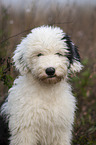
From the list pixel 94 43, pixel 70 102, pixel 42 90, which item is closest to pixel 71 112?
pixel 70 102

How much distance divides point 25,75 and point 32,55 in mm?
339

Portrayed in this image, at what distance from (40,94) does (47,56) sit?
1.65 ft

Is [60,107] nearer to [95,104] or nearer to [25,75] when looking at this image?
[25,75]

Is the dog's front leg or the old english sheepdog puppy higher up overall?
the old english sheepdog puppy

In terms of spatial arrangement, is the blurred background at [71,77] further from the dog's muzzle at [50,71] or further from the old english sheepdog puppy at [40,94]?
the dog's muzzle at [50,71]

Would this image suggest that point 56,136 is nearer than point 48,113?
No

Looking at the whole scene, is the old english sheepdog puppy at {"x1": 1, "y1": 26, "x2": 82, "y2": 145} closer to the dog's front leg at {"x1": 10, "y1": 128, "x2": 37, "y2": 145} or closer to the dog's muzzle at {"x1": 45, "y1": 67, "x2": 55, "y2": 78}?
the dog's front leg at {"x1": 10, "y1": 128, "x2": 37, "y2": 145}

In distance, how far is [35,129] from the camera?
107 inches

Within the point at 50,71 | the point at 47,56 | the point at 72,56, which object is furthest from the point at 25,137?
the point at 72,56

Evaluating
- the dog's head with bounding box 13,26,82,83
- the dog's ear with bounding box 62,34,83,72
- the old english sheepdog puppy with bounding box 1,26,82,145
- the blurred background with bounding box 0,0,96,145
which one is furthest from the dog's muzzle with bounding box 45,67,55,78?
the blurred background with bounding box 0,0,96,145

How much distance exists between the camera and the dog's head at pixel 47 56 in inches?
97.5

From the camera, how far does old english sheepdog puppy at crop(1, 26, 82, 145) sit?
2.61 meters

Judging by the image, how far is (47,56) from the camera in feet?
8.38

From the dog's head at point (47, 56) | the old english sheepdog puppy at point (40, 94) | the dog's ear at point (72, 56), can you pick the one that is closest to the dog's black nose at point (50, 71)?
the dog's head at point (47, 56)
